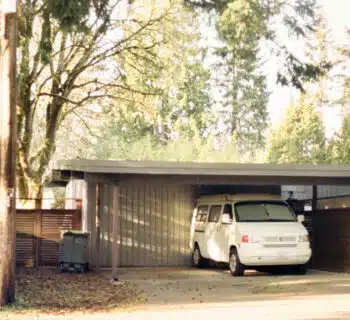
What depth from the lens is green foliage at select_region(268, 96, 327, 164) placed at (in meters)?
46.5

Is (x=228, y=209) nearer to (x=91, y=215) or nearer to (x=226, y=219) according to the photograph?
(x=226, y=219)

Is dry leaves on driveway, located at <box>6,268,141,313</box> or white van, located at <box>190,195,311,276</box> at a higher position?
white van, located at <box>190,195,311,276</box>

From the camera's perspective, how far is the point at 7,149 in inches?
490

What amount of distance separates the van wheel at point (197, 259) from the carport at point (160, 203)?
78 cm

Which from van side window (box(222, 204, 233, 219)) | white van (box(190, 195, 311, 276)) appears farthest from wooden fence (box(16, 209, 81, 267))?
van side window (box(222, 204, 233, 219))

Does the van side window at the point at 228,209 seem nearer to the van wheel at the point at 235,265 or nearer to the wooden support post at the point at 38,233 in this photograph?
the van wheel at the point at 235,265

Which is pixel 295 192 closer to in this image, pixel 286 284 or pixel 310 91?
pixel 286 284

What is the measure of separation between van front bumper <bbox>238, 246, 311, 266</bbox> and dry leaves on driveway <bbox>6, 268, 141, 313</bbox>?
10.3ft

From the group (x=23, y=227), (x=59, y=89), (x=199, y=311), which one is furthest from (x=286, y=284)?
(x=59, y=89)

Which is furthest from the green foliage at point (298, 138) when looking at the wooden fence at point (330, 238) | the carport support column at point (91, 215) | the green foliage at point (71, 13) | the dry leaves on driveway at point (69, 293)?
the green foliage at point (71, 13)

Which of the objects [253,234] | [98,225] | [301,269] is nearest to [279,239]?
[253,234]

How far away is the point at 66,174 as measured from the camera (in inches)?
927

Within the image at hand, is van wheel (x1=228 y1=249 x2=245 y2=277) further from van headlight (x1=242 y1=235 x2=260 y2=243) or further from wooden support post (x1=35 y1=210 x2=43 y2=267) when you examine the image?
wooden support post (x1=35 y1=210 x2=43 y2=267)

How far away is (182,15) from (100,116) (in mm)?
6335
